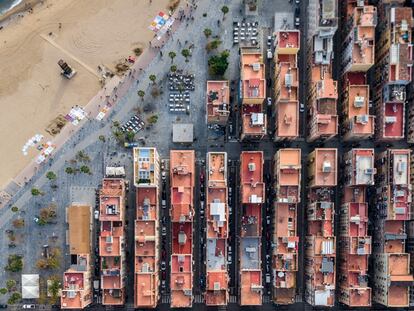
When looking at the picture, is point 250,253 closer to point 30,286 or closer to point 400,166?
point 400,166

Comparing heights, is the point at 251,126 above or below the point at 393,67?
below

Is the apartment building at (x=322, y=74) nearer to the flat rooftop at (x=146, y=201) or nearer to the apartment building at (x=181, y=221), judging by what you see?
the apartment building at (x=181, y=221)

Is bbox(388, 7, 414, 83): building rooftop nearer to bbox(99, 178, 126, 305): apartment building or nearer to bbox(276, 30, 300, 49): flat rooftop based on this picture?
bbox(276, 30, 300, 49): flat rooftop

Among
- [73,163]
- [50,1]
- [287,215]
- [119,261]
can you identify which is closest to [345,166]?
[287,215]

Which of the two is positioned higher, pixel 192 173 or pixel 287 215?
pixel 192 173

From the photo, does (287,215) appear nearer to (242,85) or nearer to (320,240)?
(320,240)

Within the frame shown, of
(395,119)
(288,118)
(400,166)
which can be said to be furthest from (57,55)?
(400,166)
